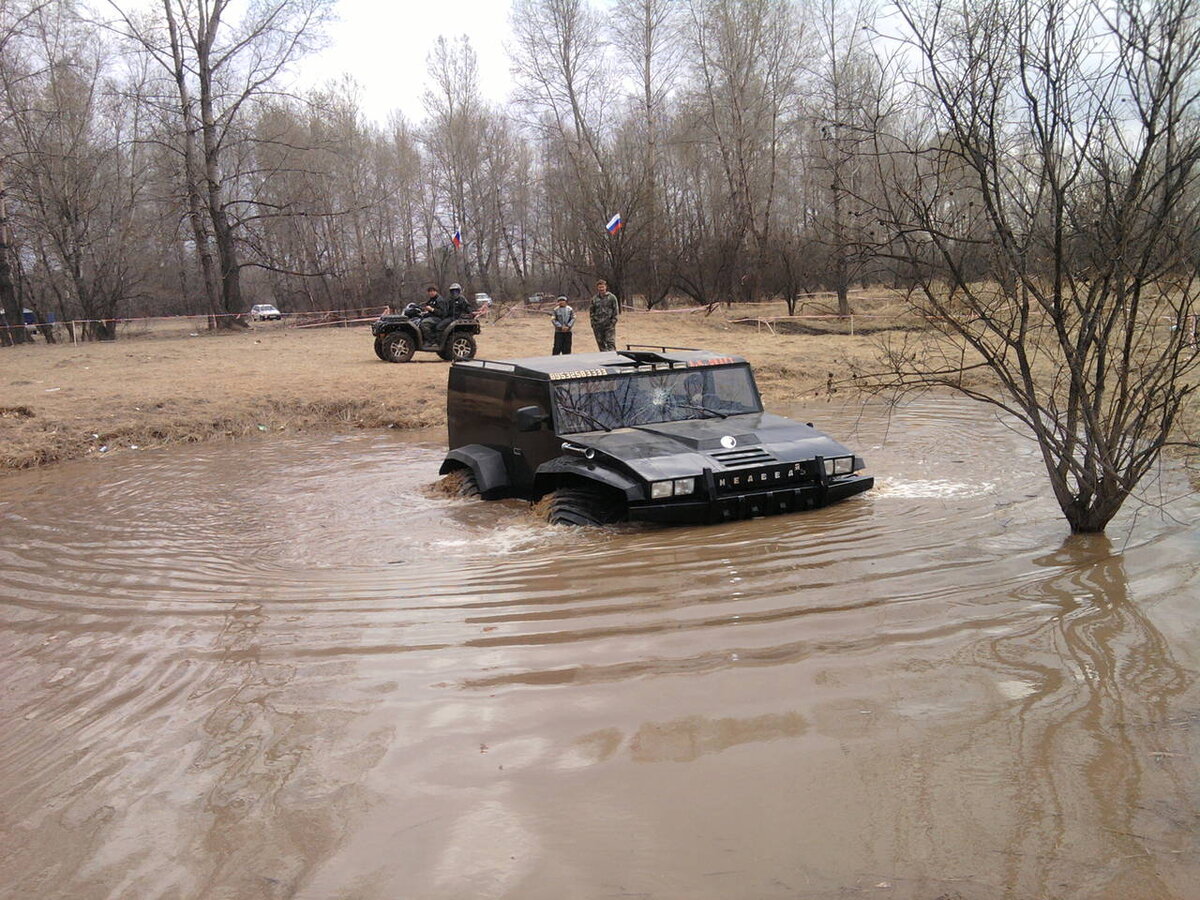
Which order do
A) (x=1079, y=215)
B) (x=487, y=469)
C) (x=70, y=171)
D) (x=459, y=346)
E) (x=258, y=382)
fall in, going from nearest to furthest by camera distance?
(x=1079, y=215), (x=487, y=469), (x=258, y=382), (x=459, y=346), (x=70, y=171)

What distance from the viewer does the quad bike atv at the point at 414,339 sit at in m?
19.7

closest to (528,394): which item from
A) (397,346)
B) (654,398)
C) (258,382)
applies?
(654,398)

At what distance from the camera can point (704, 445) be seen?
7.00 meters

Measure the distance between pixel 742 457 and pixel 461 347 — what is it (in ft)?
45.3

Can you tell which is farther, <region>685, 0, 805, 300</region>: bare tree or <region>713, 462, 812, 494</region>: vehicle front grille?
<region>685, 0, 805, 300</region>: bare tree

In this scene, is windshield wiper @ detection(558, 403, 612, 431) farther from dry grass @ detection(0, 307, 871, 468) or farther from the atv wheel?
the atv wheel

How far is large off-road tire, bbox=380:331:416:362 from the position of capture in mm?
19719

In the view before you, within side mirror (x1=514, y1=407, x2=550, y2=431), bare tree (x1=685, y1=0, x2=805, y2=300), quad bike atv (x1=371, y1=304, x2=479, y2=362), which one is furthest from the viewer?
bare tree (x1=685, y1=0, x2=805, y2=300)

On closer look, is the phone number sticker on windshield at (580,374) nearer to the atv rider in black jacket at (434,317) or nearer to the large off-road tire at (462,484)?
the large off-road tire at (462,484)

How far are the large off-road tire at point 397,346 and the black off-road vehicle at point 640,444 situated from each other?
11044mm

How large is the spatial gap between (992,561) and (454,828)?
12.6ft

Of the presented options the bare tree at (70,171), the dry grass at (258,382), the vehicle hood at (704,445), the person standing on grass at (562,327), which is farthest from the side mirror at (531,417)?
the bare tree at (70,171)

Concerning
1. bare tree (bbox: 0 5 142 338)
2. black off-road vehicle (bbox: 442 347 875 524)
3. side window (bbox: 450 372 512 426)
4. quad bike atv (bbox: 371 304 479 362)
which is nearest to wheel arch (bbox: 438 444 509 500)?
black off-road vehicle (bbox: 442 347 875 524)

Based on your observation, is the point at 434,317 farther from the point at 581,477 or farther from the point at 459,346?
the point at 581,477
